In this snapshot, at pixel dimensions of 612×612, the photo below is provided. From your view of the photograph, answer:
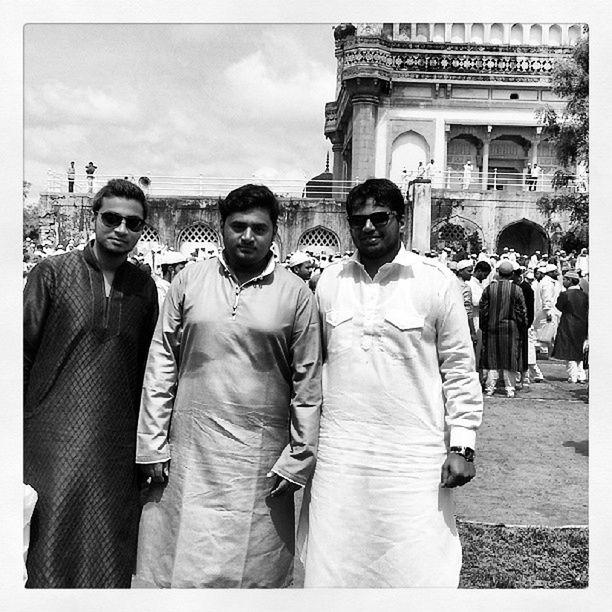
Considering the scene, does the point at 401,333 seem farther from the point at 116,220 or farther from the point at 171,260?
the point at 171,260

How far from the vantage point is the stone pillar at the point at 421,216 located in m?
18.0

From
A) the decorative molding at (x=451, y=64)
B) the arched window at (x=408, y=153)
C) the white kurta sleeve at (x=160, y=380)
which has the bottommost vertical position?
the white kurta sleeve at (x=160, y=380)

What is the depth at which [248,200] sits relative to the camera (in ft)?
10.5

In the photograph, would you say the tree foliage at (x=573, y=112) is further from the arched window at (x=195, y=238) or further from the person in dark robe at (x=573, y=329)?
the arched window at (x=195, y=238)

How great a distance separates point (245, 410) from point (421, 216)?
52.0ft

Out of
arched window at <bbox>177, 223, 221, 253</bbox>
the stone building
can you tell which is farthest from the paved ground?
arched window at <bbox>177, 223, 221, 253</bbox>

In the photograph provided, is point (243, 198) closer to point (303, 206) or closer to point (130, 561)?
point (130, 561)

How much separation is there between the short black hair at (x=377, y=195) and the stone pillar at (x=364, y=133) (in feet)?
70.5

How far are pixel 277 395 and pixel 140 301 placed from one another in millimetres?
734

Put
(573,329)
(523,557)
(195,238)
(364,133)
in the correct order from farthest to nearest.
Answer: (364,133)
(195,238)
(573,329)
(523,557)

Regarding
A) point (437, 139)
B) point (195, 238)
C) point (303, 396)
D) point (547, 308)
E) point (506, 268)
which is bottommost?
point (303, 396)

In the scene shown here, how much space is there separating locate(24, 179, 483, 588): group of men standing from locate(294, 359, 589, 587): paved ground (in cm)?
104

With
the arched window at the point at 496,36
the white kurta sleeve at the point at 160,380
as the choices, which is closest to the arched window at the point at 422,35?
the arched window at the point at 496,36

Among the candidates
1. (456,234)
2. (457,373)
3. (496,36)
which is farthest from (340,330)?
(496,36)
